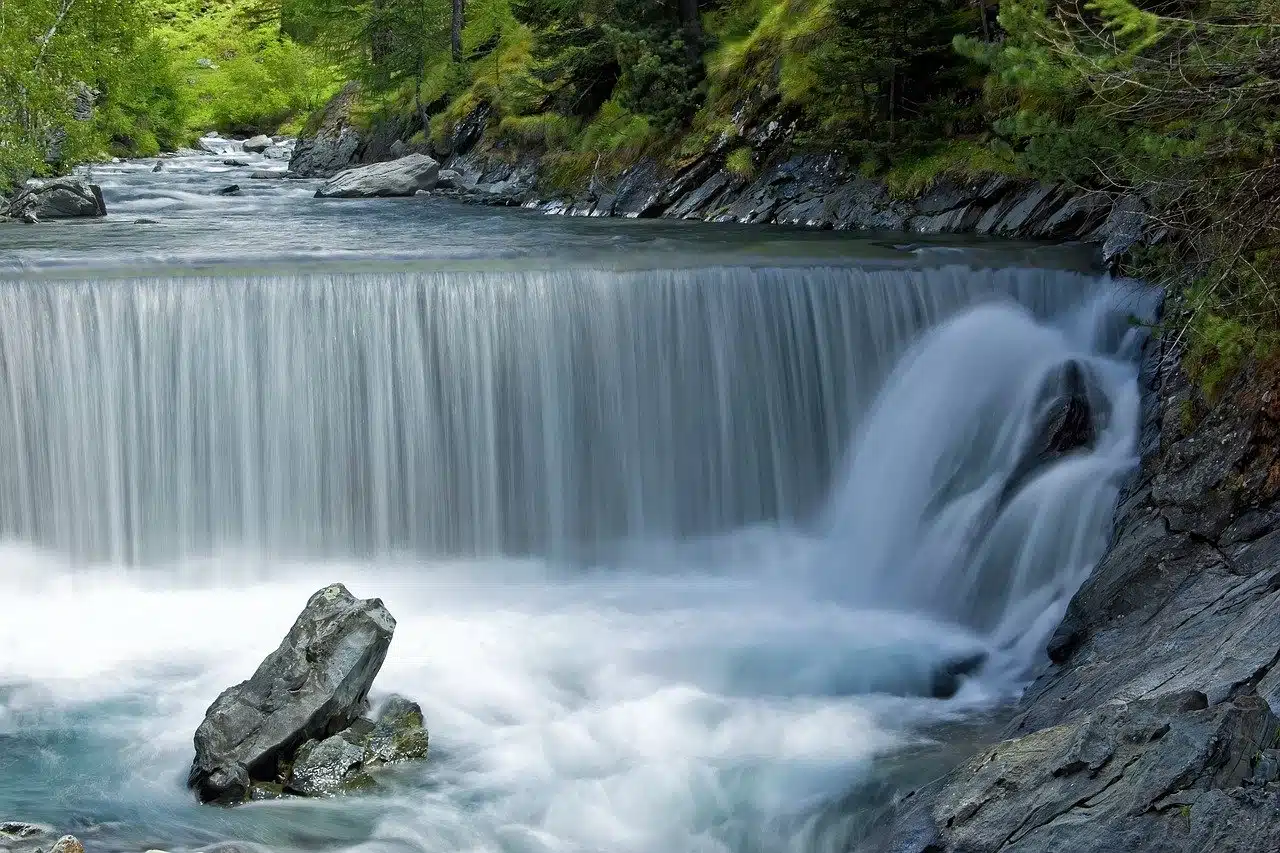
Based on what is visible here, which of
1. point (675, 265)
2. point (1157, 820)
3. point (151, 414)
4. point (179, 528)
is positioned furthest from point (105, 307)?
point (1157, 820)

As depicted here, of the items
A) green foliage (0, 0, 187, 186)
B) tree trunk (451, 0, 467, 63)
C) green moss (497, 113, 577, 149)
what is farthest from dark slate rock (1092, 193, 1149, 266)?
tree trunk (451, 0, 467, 63)

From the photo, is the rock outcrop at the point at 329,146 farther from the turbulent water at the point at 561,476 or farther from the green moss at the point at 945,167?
the turbulent water at the point at 561,476

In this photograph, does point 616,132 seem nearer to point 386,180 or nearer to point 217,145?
point 386,180

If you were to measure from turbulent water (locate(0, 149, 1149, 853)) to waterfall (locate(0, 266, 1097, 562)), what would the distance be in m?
0.02

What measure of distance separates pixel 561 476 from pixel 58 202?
1173 centimetres

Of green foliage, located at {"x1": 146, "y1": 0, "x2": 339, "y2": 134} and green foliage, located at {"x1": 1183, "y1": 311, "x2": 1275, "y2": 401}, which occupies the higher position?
green foliage, located at {"x1": 146, "y1": 0, "x2": 339, "y2": 134}

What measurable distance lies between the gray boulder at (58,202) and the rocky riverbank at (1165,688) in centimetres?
1572

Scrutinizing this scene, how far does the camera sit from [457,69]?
2878 centimetres

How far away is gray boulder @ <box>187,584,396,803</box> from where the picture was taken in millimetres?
6473

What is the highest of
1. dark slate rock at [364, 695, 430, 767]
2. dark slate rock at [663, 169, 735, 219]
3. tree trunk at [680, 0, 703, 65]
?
tree trunk at [680, 0, 703, 65]

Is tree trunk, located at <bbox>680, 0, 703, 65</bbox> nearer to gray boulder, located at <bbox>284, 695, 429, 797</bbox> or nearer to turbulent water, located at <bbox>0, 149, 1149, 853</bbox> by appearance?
turbulent water, located at <bbox>0, 149, 1149, 853</bbox>

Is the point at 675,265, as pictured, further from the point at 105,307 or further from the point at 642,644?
the point at 105,307

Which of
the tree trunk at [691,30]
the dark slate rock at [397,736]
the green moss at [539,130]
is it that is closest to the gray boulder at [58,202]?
the green moss at [539,130]

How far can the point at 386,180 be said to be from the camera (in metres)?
23.8
